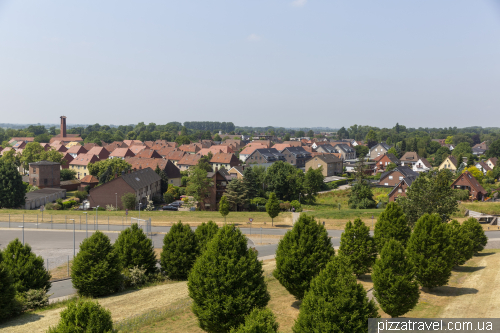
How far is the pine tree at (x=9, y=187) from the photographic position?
189 ft

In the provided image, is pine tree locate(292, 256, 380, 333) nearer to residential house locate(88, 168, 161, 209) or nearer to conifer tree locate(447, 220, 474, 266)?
conifer tree locate(447, 220, 474, 266)

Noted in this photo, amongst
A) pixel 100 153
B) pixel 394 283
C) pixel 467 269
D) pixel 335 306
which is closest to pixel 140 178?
pixel 100 153

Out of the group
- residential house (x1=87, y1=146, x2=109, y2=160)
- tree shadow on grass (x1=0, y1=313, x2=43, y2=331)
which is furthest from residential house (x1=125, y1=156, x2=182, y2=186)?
tree shadow on grass (x1=0, y1=313, x2=43, y2=331)

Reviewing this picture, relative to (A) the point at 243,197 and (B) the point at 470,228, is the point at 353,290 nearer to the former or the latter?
(B) the point at 470,228

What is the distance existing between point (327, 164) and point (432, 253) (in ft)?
263

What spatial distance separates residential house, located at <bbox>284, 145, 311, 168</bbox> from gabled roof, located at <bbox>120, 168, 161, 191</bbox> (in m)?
55.7

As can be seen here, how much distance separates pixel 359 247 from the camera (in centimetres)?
2505

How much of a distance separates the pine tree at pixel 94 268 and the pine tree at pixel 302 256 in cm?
1042

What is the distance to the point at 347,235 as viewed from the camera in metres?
25.2

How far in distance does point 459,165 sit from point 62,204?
97364 mm

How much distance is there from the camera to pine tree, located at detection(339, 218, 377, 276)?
25.0 m

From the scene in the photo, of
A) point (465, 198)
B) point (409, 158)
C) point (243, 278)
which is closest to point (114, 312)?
point (243, 278)

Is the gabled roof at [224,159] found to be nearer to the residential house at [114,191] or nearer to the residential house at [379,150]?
the residential house at [114,191]

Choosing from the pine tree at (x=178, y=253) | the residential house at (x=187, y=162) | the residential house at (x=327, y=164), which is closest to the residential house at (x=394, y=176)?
the residential house at (x=327, y=164)
